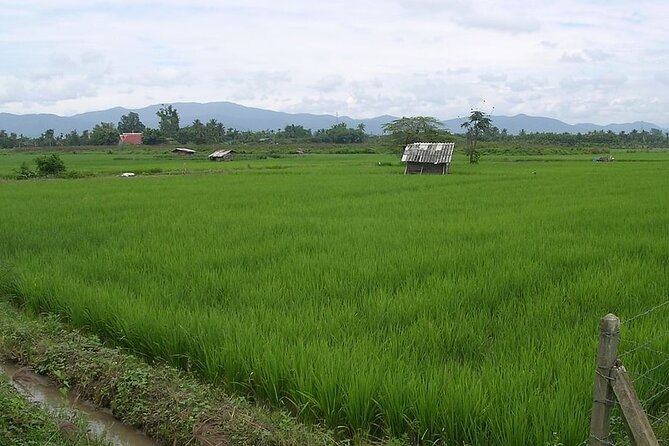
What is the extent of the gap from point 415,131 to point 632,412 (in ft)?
114

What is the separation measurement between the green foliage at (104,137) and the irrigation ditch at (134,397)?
60.2 m

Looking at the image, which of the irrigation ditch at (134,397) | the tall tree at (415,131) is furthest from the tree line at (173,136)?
the irrigation ditch at (134,397)

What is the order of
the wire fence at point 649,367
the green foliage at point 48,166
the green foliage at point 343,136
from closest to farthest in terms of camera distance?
the wire fence at point 649,367, the green foliage at point 48,166, the green foliage at point 343,136

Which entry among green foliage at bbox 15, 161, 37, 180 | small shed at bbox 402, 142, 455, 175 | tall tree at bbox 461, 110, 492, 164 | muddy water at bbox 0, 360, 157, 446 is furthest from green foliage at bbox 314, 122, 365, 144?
muddy water at bbox 0, 360, 157, 446

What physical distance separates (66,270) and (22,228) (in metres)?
A: 3.40

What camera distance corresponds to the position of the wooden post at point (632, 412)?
185 centimetres

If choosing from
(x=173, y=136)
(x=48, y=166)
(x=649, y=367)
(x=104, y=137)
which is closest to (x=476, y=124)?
(x=48, y=166)

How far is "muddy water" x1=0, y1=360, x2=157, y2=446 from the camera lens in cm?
304

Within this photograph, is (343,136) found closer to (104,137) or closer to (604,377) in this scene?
(104,137)

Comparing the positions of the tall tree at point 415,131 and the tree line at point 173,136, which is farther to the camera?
the tree line at point 173,136

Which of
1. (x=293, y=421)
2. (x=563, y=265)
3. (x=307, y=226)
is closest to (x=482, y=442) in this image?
(x=293, y=421)

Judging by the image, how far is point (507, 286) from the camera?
4762 mm

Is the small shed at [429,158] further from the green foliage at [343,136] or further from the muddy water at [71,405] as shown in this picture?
the green foliage at [343,136]

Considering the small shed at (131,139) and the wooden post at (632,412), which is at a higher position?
the small shed at (131,139)
